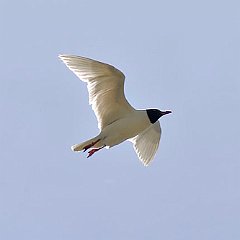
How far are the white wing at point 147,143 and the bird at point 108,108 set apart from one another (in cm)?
61

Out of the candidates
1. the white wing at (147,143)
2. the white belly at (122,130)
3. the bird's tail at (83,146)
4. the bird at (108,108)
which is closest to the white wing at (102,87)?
the bird at (108,108)

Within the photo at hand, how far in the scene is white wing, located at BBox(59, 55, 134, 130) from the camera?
20.3m

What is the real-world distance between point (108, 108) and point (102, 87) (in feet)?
2.10

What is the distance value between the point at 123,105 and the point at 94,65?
1.34 metres

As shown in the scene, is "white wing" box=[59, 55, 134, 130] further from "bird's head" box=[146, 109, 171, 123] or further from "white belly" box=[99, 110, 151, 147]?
"bird's head" box=[146, 109, 171, 123]

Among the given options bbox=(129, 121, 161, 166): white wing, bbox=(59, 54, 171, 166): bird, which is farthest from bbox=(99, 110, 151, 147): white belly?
bbox=(129, 121, 161, 166): white wing

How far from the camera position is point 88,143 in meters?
20.7

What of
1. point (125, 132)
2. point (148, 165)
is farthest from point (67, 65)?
point (148, 165)

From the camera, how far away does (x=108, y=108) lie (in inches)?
838

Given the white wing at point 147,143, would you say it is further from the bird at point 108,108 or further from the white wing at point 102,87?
the white wing at point 102,87

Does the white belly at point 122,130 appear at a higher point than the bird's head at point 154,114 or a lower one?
lower

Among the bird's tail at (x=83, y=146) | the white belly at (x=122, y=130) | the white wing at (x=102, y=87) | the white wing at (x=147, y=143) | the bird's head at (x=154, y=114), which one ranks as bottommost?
the white wing at (x=147, y=143)

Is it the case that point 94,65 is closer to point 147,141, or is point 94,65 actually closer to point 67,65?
point 67,65

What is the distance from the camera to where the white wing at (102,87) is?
20.3 metres
